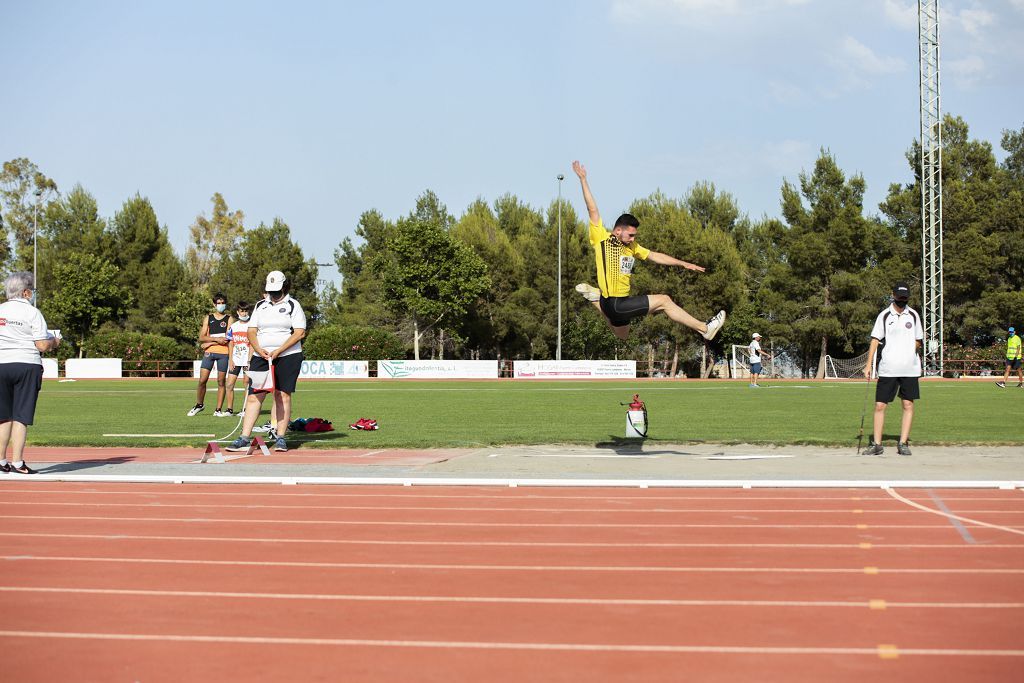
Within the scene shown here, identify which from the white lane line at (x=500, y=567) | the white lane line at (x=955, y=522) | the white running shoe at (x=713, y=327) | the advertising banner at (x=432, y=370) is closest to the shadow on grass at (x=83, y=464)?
the white lane line at (x=500, y=567)

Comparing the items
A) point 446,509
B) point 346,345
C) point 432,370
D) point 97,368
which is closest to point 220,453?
point 446,509

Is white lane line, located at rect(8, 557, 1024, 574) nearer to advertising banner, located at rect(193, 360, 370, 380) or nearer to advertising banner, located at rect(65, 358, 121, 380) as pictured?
advertising banner, located at rect(193, 360, 370, 380)

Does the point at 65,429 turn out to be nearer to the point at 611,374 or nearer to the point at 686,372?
the point at 611,374

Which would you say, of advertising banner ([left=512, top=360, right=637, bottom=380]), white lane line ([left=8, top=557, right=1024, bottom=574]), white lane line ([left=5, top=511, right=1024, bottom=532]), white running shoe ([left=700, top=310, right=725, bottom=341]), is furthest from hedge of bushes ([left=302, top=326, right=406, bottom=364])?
white lane line ([left=8, top=557, right=1024, bottom=574])

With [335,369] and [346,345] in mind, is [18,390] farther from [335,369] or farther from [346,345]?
[346,345]

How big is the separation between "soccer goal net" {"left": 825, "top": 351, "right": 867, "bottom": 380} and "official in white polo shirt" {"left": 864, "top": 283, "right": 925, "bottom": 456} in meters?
50.5

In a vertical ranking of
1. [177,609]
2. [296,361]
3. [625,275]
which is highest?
[625,275]

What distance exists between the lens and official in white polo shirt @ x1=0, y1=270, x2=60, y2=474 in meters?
9.65

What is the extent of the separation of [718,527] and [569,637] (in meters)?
2.96

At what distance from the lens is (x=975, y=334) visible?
66375 mm

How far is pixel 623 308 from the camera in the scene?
1022cm

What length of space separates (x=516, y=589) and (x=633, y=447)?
7.85m

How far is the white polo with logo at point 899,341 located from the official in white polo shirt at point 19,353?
9551 mm

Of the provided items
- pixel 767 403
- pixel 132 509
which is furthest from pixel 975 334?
pixel 132 509
